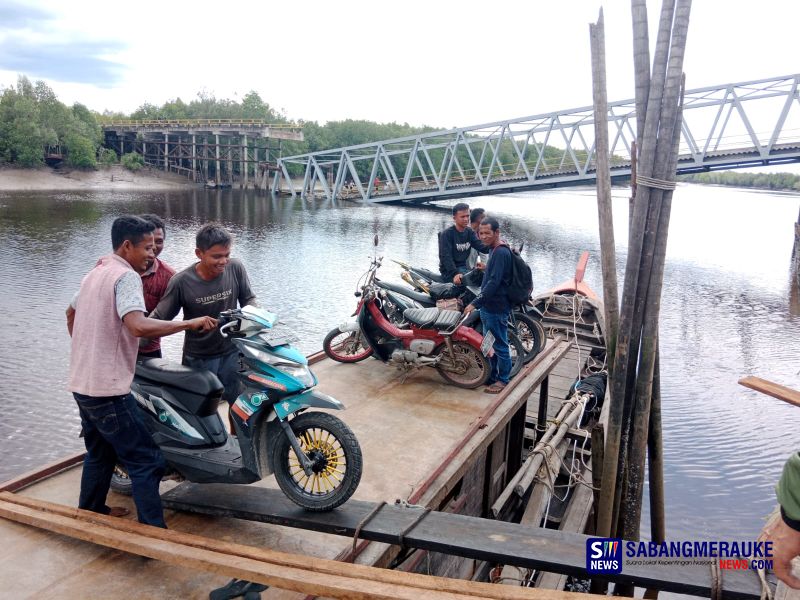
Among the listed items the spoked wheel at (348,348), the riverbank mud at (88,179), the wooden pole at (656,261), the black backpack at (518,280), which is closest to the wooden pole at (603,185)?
the wooden pole at (656,261)

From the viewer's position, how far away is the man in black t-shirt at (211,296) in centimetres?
346

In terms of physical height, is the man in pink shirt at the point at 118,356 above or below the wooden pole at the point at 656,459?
above

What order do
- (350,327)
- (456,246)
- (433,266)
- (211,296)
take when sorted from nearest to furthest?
1. (211,296)
2. (350,327)
3. (456,246)
4. (433,266)

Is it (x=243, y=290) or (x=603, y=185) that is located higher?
(x=603, y=185)

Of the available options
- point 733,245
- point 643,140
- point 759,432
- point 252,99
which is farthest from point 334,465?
point 252,99

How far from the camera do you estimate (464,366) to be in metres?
5.48

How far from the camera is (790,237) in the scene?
30047 millimetres

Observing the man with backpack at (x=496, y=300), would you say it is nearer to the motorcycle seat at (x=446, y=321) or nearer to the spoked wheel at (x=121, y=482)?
the motorcycle seat at (x=446, y=321)

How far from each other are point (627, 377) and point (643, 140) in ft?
5.45

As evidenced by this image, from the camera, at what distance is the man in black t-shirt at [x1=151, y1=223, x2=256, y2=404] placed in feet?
11.3

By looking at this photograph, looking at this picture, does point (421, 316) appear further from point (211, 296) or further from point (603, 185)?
point (211, 296)

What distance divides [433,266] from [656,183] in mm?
14290

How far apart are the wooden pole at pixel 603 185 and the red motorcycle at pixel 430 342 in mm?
1293

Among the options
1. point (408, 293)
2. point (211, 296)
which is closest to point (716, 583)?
point (211, 296)
